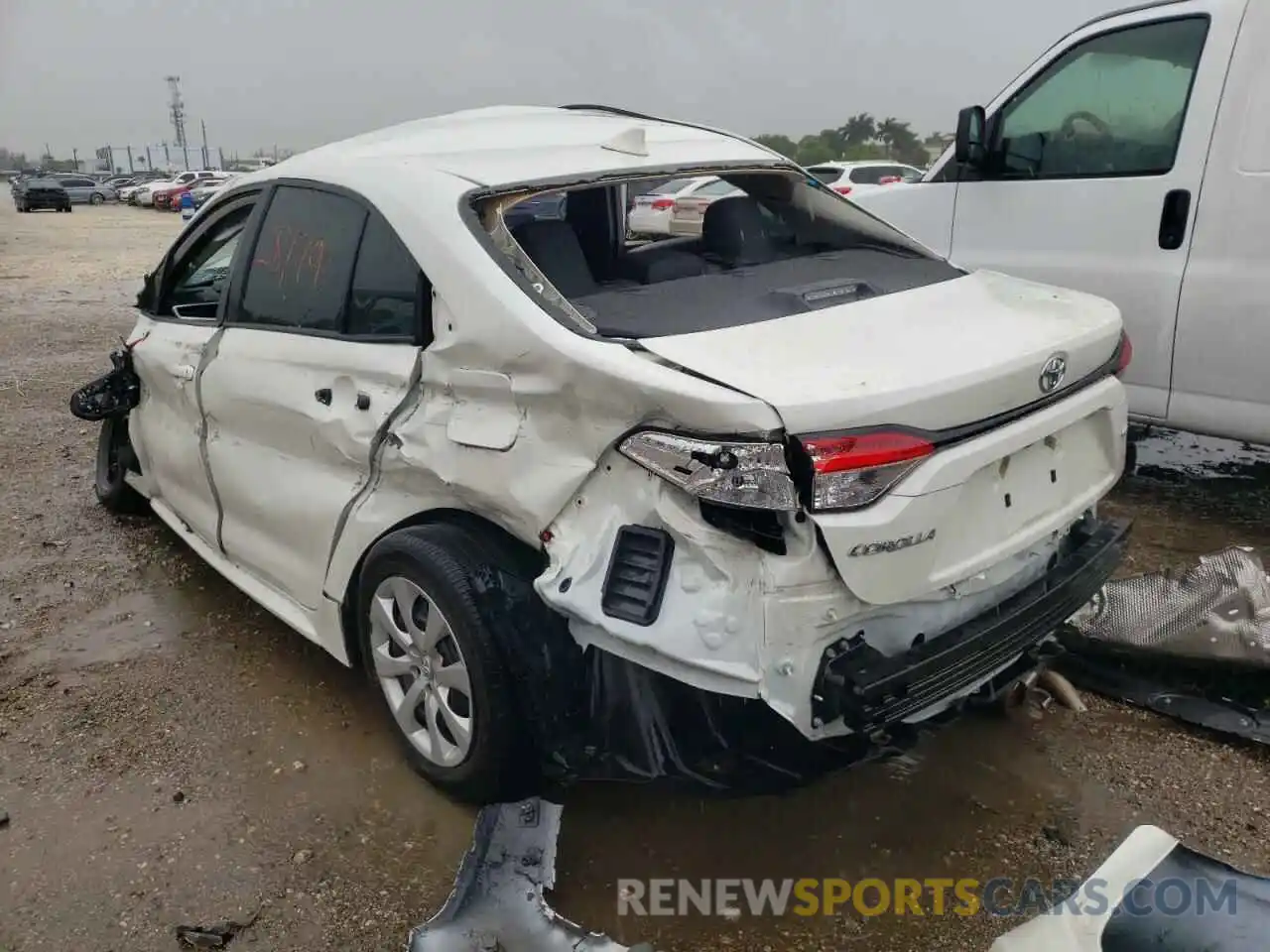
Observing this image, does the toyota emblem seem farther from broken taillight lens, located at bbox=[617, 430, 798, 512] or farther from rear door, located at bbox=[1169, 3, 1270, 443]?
rear door, located at bbox=[1169, 3, 1270, 443]

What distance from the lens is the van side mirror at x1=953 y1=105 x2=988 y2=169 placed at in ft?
15.4

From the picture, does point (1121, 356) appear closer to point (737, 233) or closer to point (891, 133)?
point (737, 233)

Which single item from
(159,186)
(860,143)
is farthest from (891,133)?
(159,186)

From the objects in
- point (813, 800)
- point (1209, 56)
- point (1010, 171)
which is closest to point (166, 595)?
point (813, 800)

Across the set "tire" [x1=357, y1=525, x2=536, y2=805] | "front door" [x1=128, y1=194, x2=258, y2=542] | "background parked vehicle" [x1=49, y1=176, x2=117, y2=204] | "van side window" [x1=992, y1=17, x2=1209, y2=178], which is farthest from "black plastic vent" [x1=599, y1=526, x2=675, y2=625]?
"background parked vehicle" [x1=49, y1=176, x2=117, y2=204]

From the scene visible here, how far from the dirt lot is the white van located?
1.79m

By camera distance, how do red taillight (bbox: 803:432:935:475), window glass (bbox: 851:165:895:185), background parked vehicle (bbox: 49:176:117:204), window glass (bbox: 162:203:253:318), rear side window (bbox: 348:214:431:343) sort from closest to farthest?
red taillight (bbox: 803:432:935:475), rear side window (bbox: 348:214:431:343), window glass (bbox: 162:203:253:318), window glass (bbox: 851:165:895:185), background parked vehicle (bbox: 49:176:117:204)

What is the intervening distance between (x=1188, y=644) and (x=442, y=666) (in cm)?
229

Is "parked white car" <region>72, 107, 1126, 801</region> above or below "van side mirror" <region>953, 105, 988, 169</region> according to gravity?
below

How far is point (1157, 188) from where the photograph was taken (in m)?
4.28

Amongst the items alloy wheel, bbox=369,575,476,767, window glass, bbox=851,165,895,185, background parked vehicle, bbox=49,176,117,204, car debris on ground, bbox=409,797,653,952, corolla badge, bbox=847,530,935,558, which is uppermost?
window glass, bbox=851,165,895,185

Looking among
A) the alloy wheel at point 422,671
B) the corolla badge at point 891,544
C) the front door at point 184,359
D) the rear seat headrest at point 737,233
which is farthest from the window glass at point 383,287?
the corolla badge at point 891,544

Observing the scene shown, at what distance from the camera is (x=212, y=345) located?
11.8ft

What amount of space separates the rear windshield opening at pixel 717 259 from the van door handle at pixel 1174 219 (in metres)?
1.52
